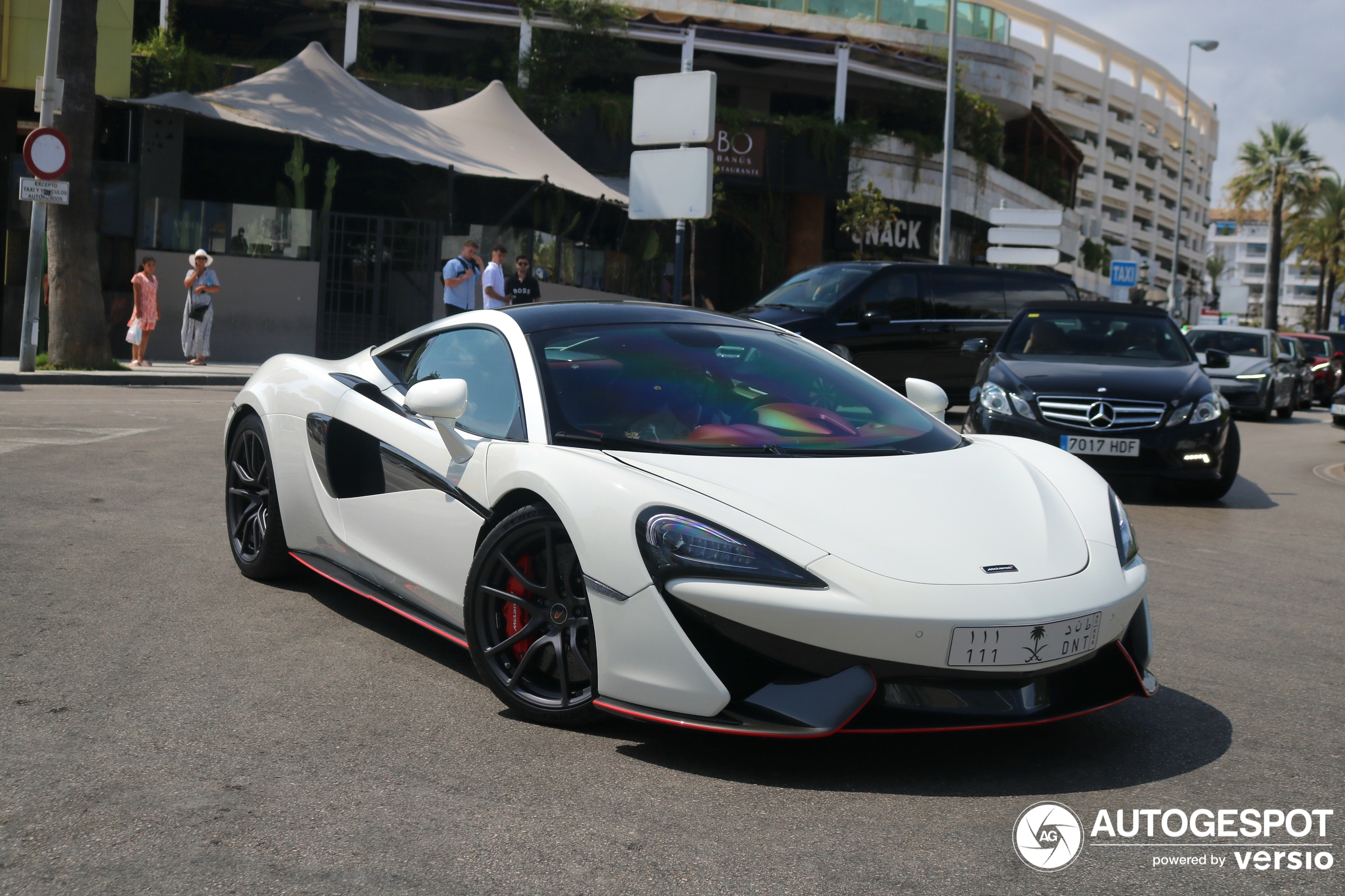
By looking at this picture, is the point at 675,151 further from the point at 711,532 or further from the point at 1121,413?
the point at 711,532

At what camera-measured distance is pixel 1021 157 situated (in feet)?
161

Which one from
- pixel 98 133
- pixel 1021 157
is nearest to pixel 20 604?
pixel 98 133

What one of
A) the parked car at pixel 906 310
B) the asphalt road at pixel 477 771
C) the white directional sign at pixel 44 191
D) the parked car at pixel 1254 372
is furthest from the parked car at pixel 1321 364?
the asphalt road at pixel 477 771

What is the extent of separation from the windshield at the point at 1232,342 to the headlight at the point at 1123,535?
19.3 m

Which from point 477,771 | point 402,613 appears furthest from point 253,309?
point 477,771

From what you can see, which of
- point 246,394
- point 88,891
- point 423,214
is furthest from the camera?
point 423,214

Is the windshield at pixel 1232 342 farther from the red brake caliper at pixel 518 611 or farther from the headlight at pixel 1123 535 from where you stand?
the red brake caliper at pixel 518 611

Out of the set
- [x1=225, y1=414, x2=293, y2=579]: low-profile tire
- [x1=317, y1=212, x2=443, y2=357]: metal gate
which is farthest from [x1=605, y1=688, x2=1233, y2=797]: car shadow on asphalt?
[x1=317, y1=212, x2=443, y2=357]: metal gate

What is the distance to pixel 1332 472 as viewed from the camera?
13.4m

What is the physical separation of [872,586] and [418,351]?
95.7 inches

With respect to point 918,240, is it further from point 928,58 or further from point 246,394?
point 246,394

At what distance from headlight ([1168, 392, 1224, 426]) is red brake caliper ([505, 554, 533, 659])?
6.77 metres

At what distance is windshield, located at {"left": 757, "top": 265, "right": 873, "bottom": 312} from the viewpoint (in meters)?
14.3

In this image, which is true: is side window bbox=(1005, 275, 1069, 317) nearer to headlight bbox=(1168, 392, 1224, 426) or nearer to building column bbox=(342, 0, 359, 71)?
headlight bbox=(1168, 392, 1224, 426)
